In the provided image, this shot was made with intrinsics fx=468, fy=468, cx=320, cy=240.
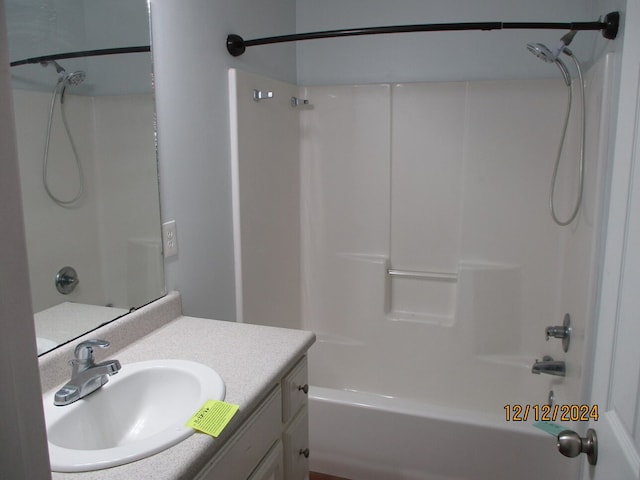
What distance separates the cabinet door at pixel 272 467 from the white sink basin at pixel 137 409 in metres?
0.25

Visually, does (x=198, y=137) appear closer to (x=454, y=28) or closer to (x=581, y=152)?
(x=454, y=28)

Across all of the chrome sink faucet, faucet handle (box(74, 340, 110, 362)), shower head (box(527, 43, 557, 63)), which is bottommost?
the chrome sink faucet

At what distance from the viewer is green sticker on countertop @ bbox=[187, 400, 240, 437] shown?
0.95 meters

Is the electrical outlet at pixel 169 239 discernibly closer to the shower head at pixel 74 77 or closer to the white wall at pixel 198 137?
A: the white wall at pixel 198 137

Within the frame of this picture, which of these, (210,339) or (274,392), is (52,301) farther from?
(274,392)

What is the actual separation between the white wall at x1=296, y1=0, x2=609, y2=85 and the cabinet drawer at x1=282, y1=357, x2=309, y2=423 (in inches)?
70.7

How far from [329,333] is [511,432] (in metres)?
1.27

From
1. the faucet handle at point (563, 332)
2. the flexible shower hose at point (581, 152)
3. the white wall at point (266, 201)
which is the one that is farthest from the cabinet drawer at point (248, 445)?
the flexible shower hose at point (581, 152)

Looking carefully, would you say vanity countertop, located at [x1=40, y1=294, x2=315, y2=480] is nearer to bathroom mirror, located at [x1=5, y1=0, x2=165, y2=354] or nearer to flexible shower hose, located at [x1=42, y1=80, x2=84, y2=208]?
bathroom mirror, located at [x1=5, y1=0, x2=165, y2=354]

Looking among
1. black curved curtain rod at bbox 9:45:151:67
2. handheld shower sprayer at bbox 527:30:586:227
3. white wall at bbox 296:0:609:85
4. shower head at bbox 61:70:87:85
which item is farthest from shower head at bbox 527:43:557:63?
shower head at bbox 61:70:87:85

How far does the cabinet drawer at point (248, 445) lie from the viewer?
99cm

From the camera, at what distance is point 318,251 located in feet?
9.25

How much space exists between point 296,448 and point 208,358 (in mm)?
417

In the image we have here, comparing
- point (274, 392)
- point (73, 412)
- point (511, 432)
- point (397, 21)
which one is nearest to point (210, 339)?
point (274, 392)
